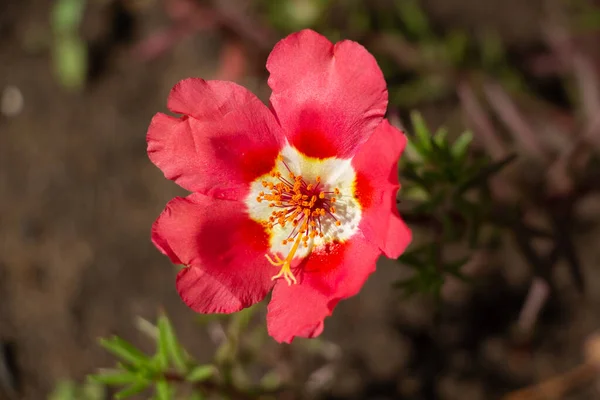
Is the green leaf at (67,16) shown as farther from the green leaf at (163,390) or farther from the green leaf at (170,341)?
the green leaf at (163,390)

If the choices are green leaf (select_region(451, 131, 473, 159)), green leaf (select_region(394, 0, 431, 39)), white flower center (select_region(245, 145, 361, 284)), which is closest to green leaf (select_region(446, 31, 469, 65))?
green leaf (select_region(394, 0, 431, 39))

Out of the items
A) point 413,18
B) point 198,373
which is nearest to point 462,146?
point 198,373

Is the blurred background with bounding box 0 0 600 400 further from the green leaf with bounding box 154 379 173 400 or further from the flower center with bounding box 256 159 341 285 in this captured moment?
the flower center with bounding box 256 159 341 285

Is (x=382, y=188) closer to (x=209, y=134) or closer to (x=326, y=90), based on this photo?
(x=326, y=90)

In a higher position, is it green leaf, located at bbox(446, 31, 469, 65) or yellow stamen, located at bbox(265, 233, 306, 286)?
green leaf, located at bbox(446, 31, 469, 65)

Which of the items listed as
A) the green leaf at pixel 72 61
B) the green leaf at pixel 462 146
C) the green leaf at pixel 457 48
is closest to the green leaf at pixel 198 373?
the green leaf at pixel 462 146

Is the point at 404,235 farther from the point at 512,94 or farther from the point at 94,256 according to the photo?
the point at 94,256
